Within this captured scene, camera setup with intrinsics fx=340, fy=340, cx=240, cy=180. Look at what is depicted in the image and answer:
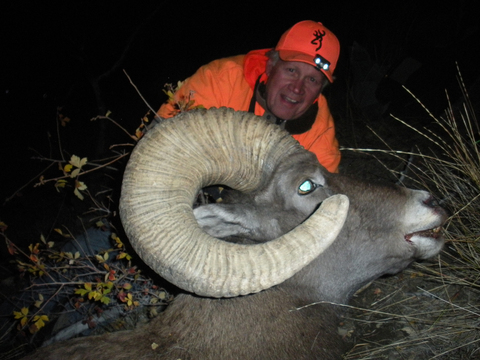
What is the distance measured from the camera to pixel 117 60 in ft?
32.2

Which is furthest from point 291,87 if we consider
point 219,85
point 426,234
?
point 426,234

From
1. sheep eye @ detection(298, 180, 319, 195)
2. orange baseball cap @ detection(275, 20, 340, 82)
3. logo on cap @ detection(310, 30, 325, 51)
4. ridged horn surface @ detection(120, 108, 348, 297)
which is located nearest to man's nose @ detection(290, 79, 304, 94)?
orange baseball cap @ detection(275, 20, 340, 82)

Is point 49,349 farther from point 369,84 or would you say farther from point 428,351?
point 369,84

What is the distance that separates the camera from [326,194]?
321 centimetres

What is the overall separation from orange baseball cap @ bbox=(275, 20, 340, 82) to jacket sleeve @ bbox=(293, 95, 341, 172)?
2.66 ft

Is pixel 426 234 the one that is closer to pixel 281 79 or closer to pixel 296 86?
pixel 296 86

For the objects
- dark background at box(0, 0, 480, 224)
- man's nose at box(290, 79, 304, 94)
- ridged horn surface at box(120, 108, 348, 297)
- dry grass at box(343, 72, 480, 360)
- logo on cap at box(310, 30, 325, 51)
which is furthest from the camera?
dark background at box(0, 0, 480, 224)

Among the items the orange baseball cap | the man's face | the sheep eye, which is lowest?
the sheep eye

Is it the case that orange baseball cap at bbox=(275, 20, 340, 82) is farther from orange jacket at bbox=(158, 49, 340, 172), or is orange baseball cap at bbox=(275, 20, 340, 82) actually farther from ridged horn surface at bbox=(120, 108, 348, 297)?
ridged horn surface at bbox=(120, 108, 348, 297)

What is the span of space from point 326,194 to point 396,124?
790 cm

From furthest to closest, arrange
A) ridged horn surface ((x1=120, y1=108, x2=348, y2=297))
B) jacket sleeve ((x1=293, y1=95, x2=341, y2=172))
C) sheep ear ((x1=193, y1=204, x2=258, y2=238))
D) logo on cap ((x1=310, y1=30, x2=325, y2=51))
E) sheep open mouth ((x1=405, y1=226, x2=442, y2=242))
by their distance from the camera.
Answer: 1. jacket sleeve ((x1=293, y1=95, x2=341, y2=172))
2. logo on cap ((x1=310, y1=30, x2=325, y2=51))
3. sheep open mouth ((x1=405, y1=226, x2=442, y2=242))
4. sheep ear ((x1=193, y1=204, x2=258, y2=238))
5. ridged horn surface ((x1=120, y1=108, x2=348, y2=297))

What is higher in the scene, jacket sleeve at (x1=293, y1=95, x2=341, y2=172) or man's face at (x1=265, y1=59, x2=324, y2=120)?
man's face at (x1=265, y1=59, x2=324, y2=120)

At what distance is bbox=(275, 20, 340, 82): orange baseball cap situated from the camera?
463 centimetres

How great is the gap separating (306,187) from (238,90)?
91.9 inches
